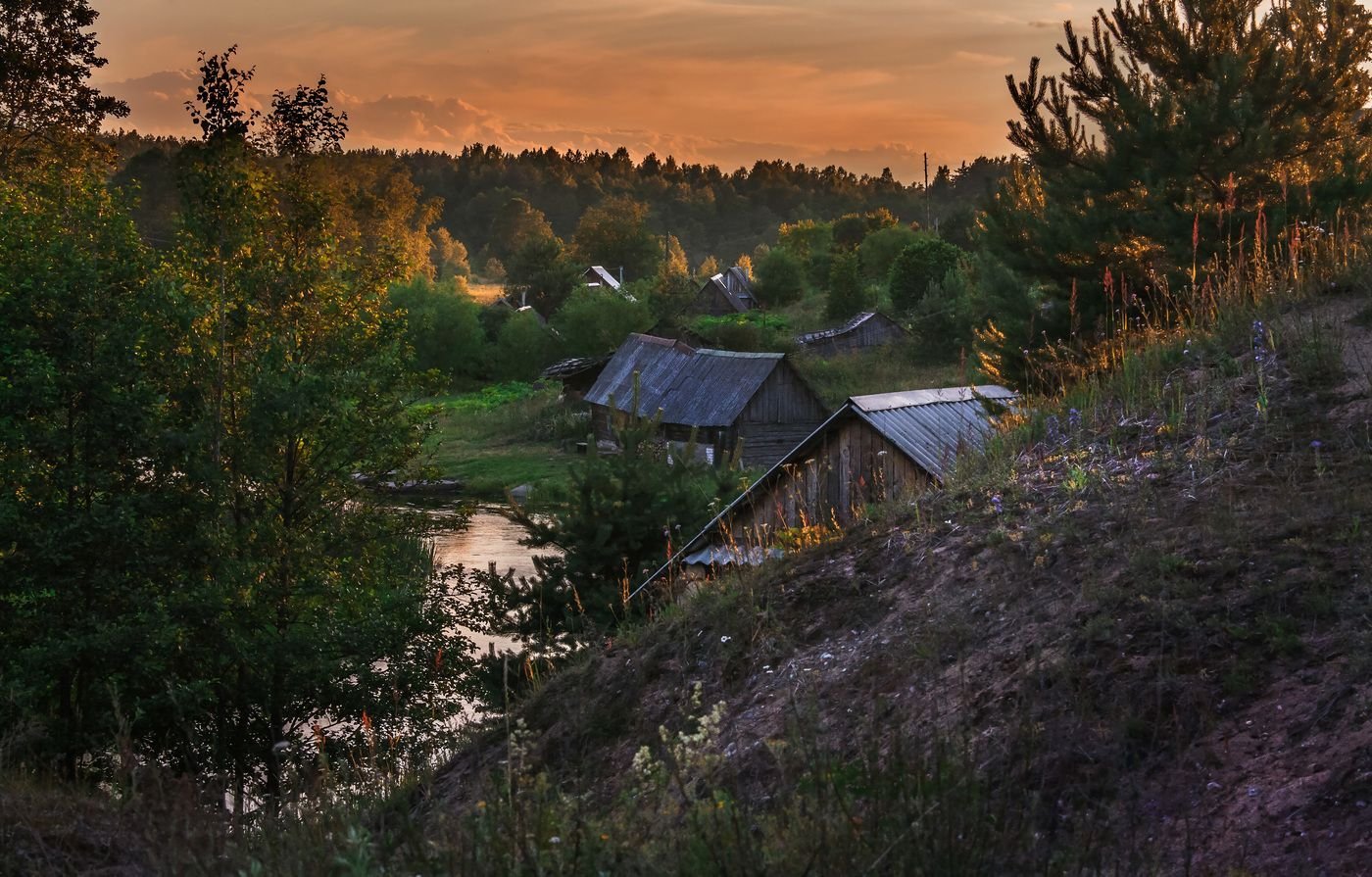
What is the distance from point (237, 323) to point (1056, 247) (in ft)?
46.6

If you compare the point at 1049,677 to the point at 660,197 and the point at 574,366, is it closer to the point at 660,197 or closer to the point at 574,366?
the point at 574,366

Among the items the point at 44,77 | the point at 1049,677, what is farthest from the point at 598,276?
the point at 1049,677

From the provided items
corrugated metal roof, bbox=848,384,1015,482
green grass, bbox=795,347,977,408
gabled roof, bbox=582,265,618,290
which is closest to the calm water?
corrugated metal roof, bbox=848,384,1015,482

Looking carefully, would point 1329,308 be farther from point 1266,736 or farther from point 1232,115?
point 1232,115

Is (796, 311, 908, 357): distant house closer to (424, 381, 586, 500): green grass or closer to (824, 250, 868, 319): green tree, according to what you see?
(824, 250, 868, 319): green tree

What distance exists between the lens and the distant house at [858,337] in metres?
60.8

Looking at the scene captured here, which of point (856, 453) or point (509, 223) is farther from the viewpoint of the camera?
point (509, 223)

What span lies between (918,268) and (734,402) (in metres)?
22.5

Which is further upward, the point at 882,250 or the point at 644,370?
the point at 882,250

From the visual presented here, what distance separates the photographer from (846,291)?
2677 inches

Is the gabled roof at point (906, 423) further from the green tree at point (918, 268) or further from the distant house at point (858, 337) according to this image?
the green tree at point (918, 268)

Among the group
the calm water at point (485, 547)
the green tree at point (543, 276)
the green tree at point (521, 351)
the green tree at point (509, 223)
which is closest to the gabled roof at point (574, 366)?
the green tree at point (521, 351)

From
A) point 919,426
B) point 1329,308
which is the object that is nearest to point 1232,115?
point 919,426

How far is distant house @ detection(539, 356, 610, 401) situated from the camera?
188ft
